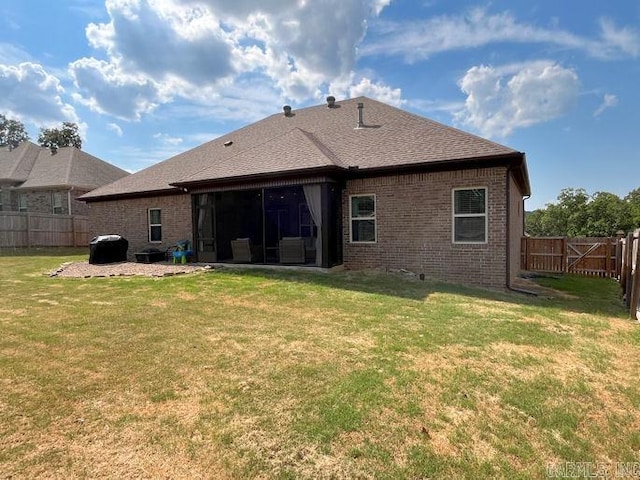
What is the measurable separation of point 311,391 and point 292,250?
26.3ft

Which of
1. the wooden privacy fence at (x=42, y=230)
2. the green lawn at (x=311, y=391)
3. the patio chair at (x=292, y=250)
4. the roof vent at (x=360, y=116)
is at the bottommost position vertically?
the green lawn at (x=311, y=391)

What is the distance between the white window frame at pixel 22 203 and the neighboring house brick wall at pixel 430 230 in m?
24.3

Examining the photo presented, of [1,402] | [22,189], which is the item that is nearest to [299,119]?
[1,402]

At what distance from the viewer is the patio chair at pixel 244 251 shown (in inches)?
477

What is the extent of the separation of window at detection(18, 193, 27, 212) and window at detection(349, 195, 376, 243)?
80.6ft

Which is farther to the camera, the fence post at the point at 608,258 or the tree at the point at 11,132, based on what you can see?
the tree at the point at 11,132

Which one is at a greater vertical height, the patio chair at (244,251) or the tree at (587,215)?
the tree at (587,215)

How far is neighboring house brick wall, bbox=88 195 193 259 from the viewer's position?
14.1 metres

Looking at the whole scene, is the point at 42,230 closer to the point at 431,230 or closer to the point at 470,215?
the point at 431,230

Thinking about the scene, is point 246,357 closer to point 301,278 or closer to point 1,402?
point 1,402

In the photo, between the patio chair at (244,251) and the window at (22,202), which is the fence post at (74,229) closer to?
the window at (22,202)

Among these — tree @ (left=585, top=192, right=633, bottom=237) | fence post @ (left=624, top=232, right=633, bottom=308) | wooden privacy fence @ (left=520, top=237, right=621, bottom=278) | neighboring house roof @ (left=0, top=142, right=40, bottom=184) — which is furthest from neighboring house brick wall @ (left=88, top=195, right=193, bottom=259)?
tree @ (left=585, top=192, right=633, bottom=237)

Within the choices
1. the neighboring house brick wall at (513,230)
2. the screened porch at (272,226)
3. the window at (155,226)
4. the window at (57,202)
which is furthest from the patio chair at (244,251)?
the window at (57,202)

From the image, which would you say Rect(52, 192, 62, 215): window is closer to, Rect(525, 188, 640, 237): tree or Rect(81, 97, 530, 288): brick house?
Rect(81, 97, 530, 288): brick house
